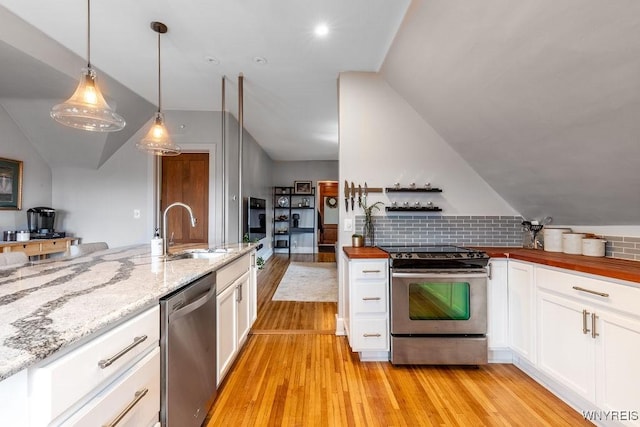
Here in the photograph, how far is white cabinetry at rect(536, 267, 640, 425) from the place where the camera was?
1308 millimetres

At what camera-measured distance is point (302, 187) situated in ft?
24.9

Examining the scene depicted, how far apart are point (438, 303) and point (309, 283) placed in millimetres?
2613

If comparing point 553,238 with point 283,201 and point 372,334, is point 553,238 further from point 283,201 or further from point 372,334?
point 283,201

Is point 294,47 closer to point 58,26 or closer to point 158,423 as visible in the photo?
point 58,26

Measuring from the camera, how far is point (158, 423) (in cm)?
110

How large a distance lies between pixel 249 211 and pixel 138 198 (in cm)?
166

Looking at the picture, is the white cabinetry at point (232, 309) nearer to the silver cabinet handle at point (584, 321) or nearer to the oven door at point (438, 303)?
the oven door at point (438, 303)

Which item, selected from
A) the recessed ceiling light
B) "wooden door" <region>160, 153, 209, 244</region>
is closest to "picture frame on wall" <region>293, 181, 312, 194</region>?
"wooden door" <region>160, 153, 209, 244</region>

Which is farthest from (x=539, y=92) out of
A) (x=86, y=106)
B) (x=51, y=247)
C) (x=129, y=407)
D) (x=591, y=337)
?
(x=51, y=247)

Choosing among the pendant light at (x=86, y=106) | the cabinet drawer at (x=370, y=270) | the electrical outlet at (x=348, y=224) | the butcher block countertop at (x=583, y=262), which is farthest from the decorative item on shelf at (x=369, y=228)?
the pendant light at (x=86, y=106)

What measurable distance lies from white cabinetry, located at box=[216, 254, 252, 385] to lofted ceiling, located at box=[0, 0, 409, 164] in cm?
181

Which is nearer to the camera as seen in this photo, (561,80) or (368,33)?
(561,80)

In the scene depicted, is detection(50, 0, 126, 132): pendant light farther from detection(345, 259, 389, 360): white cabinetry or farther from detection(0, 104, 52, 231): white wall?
detection(0, 104, 52, 231): white wall

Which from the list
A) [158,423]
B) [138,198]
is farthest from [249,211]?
[158,423]
